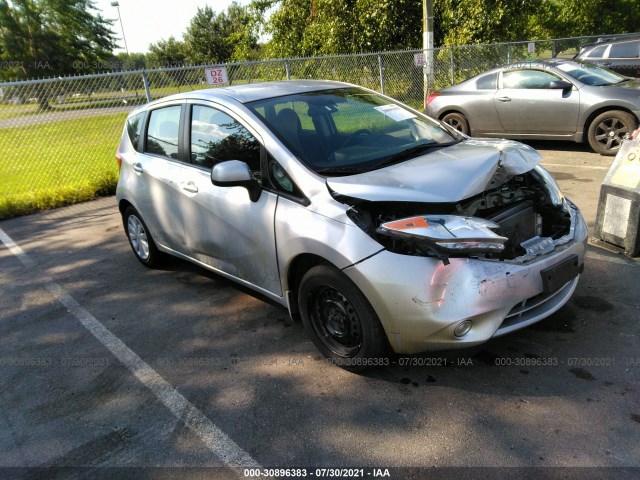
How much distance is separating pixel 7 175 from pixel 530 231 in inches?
432

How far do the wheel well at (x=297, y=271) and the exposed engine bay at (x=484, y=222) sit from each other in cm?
40

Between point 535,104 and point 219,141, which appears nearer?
point 219,141

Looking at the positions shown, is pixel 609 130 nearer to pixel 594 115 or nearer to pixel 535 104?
pixel 594 115

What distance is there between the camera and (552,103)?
27.1ft

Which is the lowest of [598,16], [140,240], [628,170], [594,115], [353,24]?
[140,240]

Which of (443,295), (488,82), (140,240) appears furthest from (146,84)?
(443,295)

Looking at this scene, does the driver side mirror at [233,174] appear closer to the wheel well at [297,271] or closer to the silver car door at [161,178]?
the wheel well at [297,271]

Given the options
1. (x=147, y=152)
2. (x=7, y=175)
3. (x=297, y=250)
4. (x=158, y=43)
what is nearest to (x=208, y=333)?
(x=297, y=250)

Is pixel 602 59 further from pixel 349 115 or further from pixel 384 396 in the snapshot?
pixel 384 396

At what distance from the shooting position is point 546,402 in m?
2.74

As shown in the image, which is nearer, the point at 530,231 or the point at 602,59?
the point at 530,231

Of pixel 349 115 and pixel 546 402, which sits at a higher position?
pixel 349 115

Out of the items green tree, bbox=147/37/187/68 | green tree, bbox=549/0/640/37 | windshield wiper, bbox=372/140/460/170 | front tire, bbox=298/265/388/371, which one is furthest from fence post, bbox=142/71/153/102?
green tree, bbox=147/37/187/68

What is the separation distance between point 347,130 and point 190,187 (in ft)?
4.29
